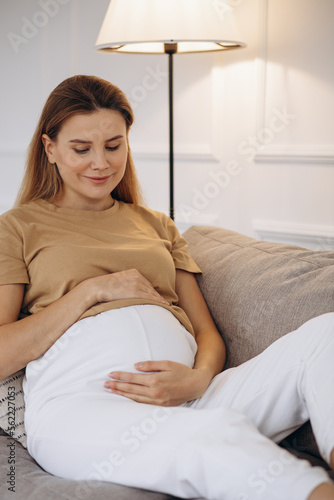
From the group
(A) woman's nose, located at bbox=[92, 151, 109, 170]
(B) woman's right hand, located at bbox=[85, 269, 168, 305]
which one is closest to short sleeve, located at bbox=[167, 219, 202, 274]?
(B) woman's right hand, located at bbox=[85, 269, 168, 305]

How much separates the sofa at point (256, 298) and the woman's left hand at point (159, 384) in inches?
8.1

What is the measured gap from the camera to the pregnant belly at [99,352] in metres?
1.24

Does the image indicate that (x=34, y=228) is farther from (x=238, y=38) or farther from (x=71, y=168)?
(x=238, y=38)

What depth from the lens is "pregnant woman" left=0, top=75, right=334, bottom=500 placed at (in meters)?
0.99

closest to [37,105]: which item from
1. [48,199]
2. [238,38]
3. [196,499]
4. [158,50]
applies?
[158,50]

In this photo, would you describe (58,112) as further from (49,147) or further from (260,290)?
(260,290)

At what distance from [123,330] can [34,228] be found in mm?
334

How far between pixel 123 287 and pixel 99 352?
0.17 metres

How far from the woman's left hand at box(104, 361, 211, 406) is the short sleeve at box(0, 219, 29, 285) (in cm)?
31

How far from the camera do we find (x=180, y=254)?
5.39 feet

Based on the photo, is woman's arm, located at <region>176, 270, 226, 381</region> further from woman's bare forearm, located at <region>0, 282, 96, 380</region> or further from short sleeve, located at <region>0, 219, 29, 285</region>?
short sleeve, located at <region>0, 219, 29, 285</region>

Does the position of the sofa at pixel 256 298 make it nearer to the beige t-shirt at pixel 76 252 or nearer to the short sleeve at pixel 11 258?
the beige t-shirt at pixel 76 252

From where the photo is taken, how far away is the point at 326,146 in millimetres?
2490

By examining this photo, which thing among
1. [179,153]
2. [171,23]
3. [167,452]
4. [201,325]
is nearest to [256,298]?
[201,325]
